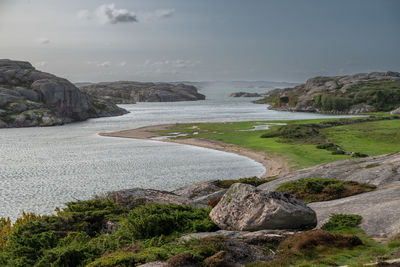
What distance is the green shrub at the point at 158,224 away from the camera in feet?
53.4

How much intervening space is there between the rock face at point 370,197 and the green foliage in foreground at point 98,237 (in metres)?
7.06

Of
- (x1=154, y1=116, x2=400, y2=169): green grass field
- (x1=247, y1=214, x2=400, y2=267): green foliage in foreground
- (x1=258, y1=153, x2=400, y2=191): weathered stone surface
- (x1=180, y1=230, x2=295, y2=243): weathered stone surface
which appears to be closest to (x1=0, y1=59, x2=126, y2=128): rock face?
(x1=154, y1=116, x2=400, y2=169): green grass field

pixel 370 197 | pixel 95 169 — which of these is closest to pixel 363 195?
pixel 370 197

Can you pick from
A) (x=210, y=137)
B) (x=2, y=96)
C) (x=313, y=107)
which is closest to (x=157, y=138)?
(x=210, y=137)

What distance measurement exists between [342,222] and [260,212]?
13.2 ft

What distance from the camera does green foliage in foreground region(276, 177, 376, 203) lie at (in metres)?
22.9

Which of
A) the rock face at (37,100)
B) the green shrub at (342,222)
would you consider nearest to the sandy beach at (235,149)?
the green shrub at (342,222)

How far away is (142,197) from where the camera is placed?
23203 mm

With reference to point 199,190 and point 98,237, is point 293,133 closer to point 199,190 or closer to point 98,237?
point 199,190

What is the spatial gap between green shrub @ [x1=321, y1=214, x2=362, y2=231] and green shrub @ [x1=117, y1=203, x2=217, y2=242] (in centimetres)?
536

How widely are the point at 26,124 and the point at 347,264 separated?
126138mm

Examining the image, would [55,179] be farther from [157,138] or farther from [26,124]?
[26,124]

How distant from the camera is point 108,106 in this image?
179 meters

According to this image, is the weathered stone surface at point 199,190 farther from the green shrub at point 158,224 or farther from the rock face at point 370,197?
the green shrub at point 158,224
